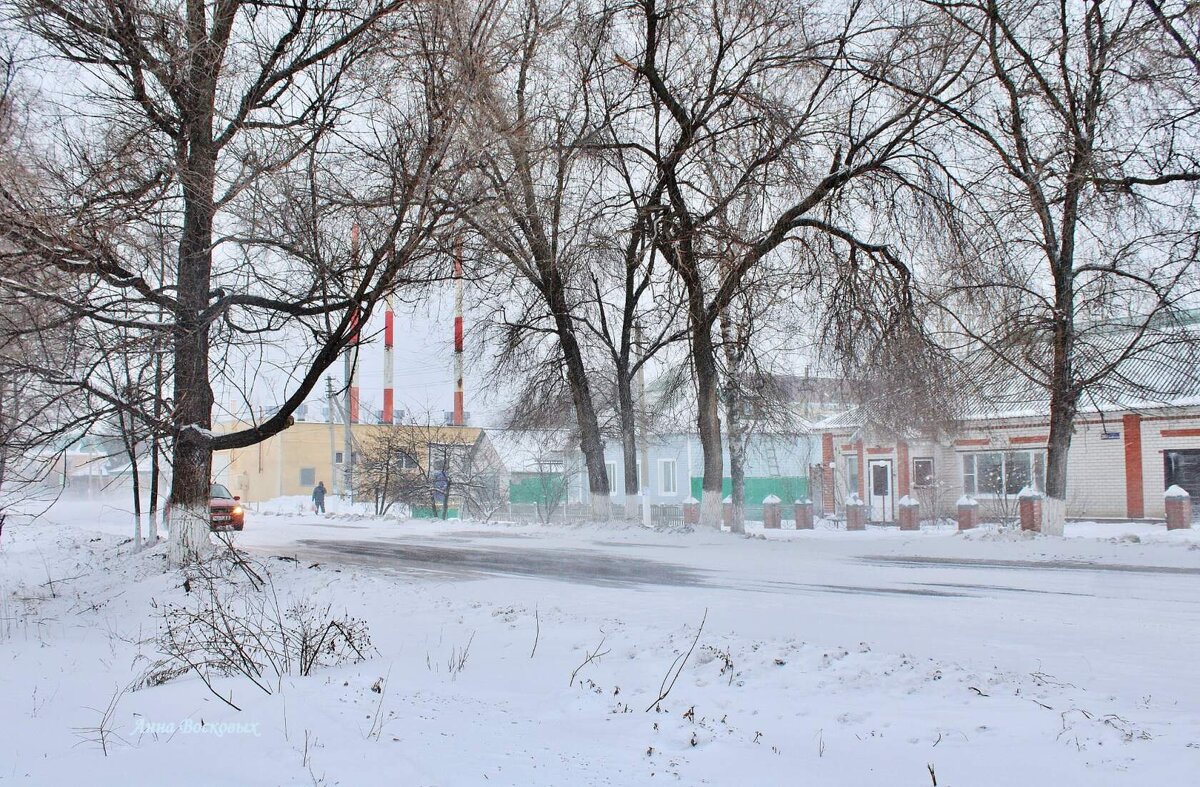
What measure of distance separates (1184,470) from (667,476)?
25.9m

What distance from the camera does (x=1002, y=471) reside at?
30.0 meters

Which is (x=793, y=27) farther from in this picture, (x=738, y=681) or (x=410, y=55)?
(x=738, y=681)

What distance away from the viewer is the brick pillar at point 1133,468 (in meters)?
26.4

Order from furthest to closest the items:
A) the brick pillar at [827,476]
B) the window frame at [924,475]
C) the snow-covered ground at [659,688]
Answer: the brick pillar at [827,476]
the window frame at [924,475]
the snow-covered ground at [659,688]

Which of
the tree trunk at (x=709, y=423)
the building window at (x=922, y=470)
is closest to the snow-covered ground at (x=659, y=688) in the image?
the tree trunk at (x=709, y=423)


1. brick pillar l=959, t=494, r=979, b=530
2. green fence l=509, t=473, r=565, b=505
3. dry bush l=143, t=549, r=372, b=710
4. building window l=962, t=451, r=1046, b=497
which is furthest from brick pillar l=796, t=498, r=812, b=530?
dry bush l=143, t=549, r=372, b=710

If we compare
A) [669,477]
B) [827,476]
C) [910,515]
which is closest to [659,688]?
[910,515]

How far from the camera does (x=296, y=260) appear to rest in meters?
11.3

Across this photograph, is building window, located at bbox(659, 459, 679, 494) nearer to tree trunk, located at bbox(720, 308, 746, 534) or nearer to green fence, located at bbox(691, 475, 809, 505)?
green fence, located at bbox(691, 475, 809, 505)

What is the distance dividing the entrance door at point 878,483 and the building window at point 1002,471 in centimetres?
313

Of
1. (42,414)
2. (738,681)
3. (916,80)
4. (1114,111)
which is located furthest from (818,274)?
(42,414)

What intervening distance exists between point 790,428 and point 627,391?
7645mm

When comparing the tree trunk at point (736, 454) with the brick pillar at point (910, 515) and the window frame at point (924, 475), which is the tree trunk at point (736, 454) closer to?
the brick pillar at point (910, 515)

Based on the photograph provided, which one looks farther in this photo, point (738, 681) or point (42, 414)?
point (42, 414)
